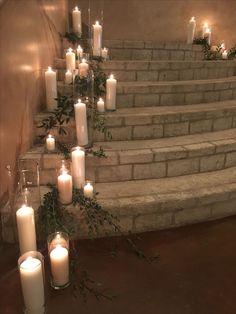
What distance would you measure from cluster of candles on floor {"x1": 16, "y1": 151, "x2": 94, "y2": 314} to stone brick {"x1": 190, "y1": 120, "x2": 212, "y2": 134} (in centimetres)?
122

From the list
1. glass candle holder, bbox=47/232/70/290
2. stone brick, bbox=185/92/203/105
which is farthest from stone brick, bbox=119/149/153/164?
stone brick, bbox=185/92/203/105

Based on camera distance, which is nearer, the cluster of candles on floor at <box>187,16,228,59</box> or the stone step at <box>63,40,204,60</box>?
the stone step at <box>63,40,204,60</box>

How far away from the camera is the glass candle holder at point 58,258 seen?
4.80 feet

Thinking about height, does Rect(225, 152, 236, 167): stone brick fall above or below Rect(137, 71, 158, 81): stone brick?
below

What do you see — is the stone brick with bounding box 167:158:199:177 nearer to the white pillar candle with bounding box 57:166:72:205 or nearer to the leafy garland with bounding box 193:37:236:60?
the white pillar candle with bounding box 57:166:72:205

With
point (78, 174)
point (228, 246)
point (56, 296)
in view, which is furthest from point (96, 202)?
point (228, 246)

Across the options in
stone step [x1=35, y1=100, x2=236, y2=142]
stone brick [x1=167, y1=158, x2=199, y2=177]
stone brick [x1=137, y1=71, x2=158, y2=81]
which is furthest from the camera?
stone brick [x1=137, y1=71, x2=158, y2=81]

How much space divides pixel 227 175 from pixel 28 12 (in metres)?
1.97

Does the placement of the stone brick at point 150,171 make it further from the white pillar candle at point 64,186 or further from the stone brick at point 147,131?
the white pillar candle at point 64,186

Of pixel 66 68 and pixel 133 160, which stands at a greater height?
pixel 66 68

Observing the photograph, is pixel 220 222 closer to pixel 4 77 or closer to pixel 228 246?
pixel 228 246

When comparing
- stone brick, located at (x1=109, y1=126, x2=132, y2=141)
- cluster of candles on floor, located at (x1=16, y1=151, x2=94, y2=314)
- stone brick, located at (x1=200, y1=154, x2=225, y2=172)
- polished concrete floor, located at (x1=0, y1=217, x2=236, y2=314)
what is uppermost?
stone brick, located at (x1=109, y1=126, x2=132, y2=141)

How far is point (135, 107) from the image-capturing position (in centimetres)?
288

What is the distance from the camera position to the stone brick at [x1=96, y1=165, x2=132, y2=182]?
89.0 inches
